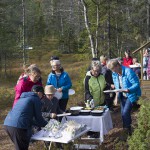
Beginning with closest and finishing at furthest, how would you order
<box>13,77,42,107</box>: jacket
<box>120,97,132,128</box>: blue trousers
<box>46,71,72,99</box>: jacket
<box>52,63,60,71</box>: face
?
<box>13,77,42,107</box>: jacket → <box>120,97,132,128</box>: blue trousers → <box>52,63,60,71</box>: face → <box>46,71,72,99</box>: jacket

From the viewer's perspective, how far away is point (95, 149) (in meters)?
5.42

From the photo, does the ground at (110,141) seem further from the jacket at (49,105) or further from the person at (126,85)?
the jacket at (49,105)

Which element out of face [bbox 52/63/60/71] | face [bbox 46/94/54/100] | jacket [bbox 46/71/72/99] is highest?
face [bbox 52/63/60/71]

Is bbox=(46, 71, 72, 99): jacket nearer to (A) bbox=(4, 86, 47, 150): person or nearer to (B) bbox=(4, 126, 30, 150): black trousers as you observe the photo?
(A) bbox=(4, 86, 47, 150): person

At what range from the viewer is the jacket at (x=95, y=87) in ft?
21.0

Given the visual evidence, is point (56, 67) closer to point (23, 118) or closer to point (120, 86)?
point (120, 86)

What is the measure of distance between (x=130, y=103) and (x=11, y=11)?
25697 millimetres

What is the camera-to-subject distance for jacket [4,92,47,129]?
4121 millimetres

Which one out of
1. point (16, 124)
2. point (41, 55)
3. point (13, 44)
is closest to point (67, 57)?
point (41, 55)

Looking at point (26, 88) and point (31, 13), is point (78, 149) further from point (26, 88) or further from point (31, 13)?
point (31, 13)

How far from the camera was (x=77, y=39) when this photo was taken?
3303 cm

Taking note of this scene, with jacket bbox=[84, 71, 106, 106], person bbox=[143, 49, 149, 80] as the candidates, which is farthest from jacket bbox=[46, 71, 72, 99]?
person bbox=[143, 49, 149, 80]

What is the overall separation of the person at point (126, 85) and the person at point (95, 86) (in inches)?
21.3

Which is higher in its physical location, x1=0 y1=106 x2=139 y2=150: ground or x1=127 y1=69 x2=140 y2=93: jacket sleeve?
x1=127 y1=69 x2=140 y2=93: jacket sleeve
